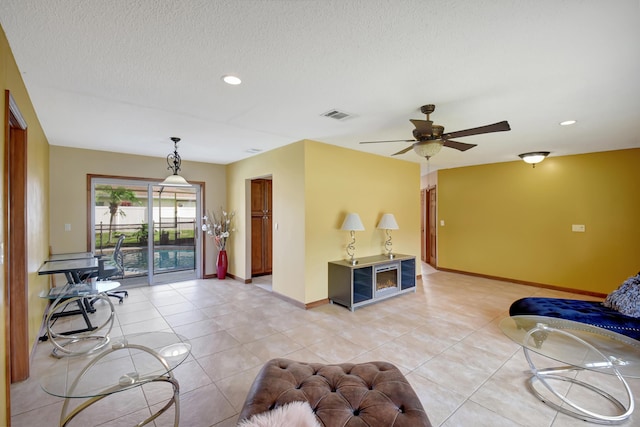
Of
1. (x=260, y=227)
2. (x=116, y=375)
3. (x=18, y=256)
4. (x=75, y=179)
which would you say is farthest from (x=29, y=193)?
(x=260, y=227)

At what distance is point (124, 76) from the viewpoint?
2.36 metres

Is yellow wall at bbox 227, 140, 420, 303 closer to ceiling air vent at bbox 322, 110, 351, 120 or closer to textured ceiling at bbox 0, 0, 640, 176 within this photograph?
textured ceiling at bbox 0, 0, 640, 176

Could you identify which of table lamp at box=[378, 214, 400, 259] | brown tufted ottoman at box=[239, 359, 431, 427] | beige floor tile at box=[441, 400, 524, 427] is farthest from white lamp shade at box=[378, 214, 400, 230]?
brown tufted ottoman at box=[239, 359, 431, 427]

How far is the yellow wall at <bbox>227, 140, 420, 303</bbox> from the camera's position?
439 cm

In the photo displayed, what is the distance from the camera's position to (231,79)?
2.40 meters

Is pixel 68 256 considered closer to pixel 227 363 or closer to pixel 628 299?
pixel 227 363

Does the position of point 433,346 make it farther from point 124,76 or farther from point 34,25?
point 34,25

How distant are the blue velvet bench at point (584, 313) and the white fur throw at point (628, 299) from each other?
62 mm

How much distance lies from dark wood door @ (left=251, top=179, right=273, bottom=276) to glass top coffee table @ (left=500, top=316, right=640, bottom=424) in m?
4.77

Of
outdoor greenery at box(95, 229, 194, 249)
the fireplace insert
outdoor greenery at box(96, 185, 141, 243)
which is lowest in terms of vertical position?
the fireplace insert

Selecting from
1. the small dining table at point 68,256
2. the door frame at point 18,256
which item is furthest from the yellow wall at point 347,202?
the small dining table at point 68,256

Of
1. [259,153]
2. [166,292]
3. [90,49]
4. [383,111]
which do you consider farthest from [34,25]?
[166,292]

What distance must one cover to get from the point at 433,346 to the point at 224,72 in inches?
129

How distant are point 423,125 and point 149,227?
5.32 metres
